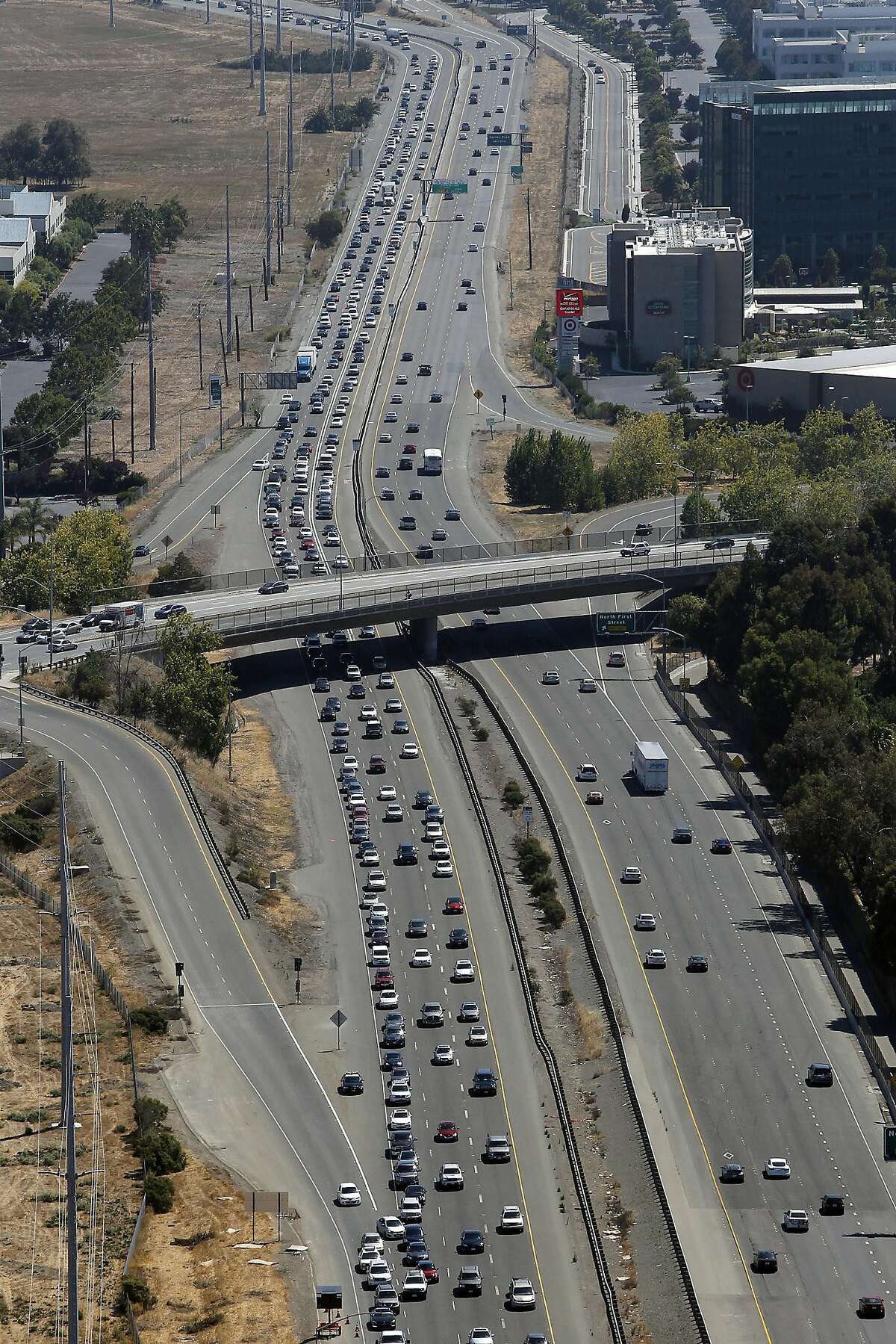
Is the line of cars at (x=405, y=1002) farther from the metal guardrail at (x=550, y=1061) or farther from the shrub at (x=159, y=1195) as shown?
the shrub at (x=159, y=1195)

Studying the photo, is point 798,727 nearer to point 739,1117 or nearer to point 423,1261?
point 739,1117

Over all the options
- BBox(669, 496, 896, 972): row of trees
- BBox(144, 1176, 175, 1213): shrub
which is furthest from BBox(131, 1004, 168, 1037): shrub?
BBox(669, 496, 896, 972): row of trees

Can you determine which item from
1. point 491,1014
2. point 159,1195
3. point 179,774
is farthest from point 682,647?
point 159,1195

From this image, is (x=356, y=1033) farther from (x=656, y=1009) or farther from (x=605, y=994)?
(x=656, y=1009)

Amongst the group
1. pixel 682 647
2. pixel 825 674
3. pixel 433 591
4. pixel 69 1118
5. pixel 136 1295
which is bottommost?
pixel 682 647

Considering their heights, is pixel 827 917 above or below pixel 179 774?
below
